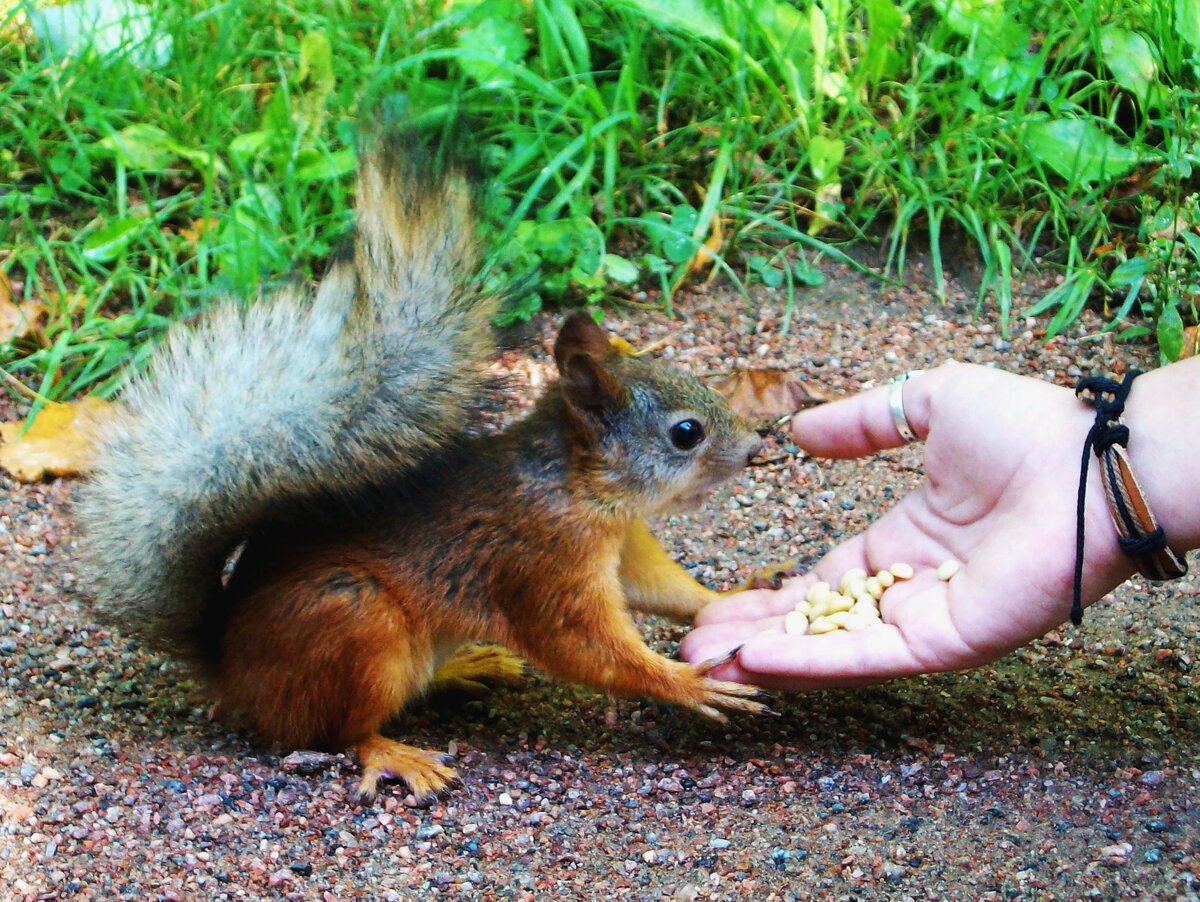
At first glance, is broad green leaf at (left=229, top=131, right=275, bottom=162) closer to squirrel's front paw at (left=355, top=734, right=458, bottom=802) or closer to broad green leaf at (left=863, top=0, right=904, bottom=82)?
broad green leaf at (left=863, top=0, right=904, bottom=82)

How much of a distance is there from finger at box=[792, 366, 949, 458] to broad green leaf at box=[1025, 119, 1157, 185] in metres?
1.31

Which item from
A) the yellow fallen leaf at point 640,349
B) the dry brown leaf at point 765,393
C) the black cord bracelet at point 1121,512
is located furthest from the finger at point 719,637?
the yellow fallen leaf at point 640,349

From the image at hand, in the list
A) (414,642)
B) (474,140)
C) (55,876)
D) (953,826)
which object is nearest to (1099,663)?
(953,826)

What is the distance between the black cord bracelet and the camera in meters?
1.81

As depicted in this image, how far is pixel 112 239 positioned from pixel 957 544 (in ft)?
7.53

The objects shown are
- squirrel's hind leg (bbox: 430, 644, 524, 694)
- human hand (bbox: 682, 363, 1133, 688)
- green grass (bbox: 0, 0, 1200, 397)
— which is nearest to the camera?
human hand (bbox: 682, 363, 1133, 688)

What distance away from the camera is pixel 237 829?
1890mm

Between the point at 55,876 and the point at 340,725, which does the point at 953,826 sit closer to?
the point at 340,725

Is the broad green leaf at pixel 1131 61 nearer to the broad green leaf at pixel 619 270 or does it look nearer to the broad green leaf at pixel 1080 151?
the broad green leaf at pixel 1080 151

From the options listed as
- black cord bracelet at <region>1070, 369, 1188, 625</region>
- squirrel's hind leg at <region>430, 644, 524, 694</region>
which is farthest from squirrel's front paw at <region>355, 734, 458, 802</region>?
black cord bracelet at <region>1070, 369, 1188, 625</region>

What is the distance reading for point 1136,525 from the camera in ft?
5.94

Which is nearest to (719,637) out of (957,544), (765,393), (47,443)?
(957,544)

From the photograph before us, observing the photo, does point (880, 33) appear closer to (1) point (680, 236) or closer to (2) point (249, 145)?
(1) point (680, 236)

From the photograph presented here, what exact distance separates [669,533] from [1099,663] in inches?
37.6
